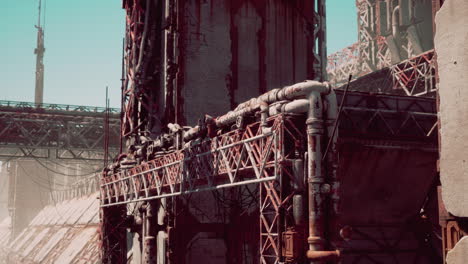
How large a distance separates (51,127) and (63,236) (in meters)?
10.0

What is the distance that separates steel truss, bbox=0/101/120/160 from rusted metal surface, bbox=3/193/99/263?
6.74m

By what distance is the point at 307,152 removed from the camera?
37.6ft

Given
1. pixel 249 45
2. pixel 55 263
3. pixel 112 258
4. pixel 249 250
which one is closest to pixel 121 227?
pixel 112 258

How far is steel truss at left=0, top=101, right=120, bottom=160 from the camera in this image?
4409 centimetres

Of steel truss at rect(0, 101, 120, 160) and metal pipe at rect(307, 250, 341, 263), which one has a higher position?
steel truss at rect(0, 101, 120, 160)

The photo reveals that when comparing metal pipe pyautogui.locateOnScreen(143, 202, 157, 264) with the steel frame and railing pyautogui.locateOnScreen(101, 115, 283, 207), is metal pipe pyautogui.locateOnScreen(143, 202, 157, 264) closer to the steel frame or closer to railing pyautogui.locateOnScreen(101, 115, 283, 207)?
railing pyautogui.locateOnScreen(101, 115, 283, 207)

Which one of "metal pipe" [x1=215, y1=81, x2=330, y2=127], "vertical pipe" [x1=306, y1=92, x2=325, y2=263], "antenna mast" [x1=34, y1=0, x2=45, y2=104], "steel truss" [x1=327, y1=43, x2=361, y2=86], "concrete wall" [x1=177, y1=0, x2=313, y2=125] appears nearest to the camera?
"vertical pipe" [x1=306, y1=92, x2=325, y2=263]

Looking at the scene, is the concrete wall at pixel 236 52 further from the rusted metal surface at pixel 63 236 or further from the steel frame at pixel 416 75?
the rusted metal surface at pixel 63 236

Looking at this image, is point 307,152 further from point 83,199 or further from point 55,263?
point 83,199

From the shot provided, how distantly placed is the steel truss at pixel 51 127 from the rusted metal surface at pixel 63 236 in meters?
6.74

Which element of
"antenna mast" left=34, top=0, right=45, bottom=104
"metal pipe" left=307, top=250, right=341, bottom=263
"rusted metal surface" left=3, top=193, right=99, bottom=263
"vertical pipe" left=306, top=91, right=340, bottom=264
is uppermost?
"antenna mast" left=34, top=0, right=45, bottom=104

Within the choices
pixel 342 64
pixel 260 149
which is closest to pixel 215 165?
pixel 260 149

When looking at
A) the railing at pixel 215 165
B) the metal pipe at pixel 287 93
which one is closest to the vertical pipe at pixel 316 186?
the metal pipe at pixel 287 93

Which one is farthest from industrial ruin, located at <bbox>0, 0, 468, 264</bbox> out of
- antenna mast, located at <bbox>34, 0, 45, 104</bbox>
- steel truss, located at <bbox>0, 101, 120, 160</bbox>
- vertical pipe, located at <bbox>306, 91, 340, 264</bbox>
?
antenna mast, located at <bbox>34, 0, 45, 104</bbox>
